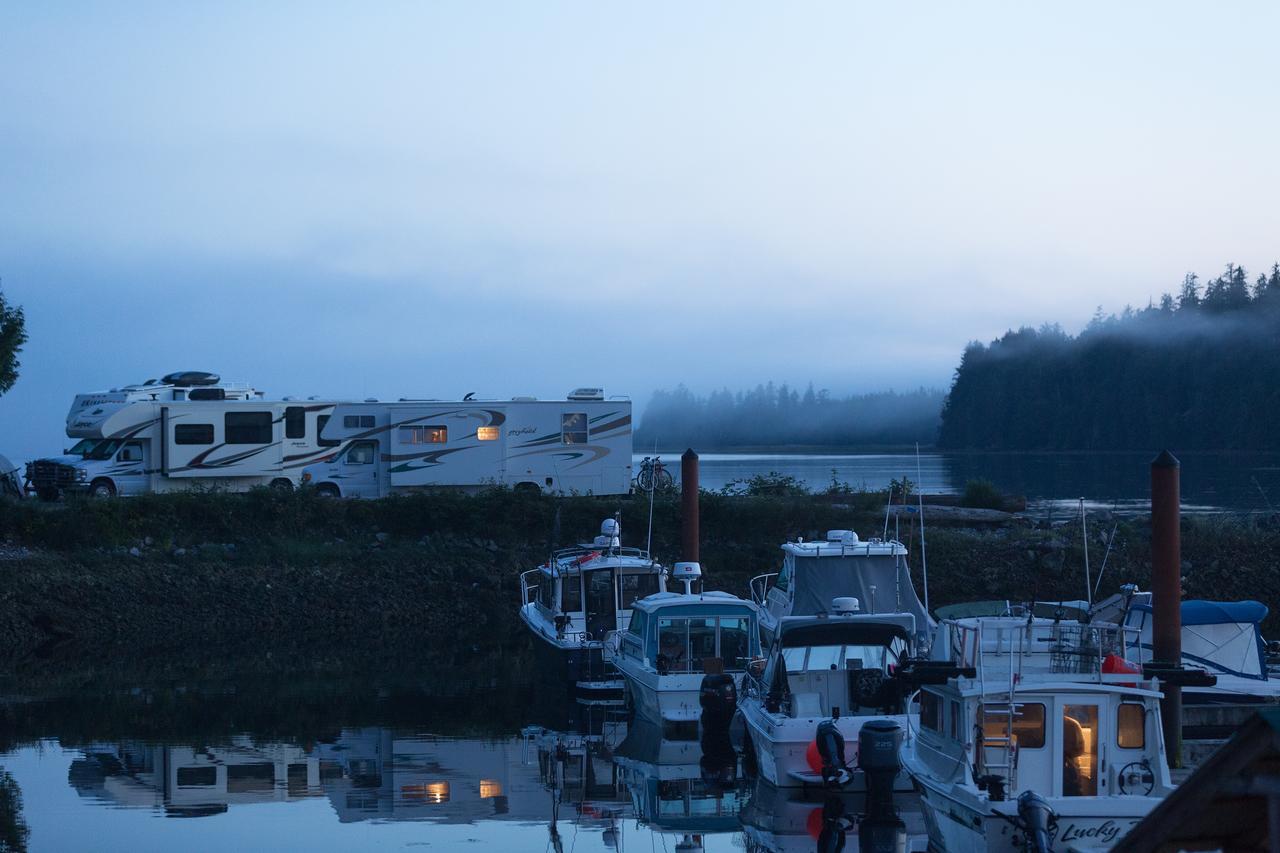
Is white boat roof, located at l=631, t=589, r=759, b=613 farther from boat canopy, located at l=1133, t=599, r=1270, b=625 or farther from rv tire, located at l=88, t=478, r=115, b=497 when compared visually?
rv tire, located at l=88, t=478, r=115, b=497

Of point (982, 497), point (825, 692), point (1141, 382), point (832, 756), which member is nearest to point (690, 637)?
point (825, 692)

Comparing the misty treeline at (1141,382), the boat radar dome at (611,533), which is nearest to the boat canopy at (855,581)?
the boat radar dome at (611,533)

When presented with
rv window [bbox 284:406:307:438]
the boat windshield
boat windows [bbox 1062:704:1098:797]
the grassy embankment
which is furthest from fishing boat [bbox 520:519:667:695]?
the boat windshield

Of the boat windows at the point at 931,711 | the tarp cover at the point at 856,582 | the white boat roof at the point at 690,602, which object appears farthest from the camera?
the tarp cover at the point at 856,582

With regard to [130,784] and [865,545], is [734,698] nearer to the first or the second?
[865,545]

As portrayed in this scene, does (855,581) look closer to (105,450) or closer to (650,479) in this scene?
(650,479)

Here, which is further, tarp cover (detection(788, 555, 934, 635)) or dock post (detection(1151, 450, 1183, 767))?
tarp cover (detection(788, 555, 934, 635))

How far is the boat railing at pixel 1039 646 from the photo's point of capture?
1330 centimetres

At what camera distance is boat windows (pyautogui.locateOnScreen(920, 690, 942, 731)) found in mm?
12930

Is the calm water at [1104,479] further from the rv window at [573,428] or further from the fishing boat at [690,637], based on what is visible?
the fishing boat at [690,637]

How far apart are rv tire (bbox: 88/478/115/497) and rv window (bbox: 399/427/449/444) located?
23.1 feet

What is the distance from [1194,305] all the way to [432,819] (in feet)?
385

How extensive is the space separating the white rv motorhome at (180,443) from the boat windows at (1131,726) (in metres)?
25.3

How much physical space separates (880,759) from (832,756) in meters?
0.69
